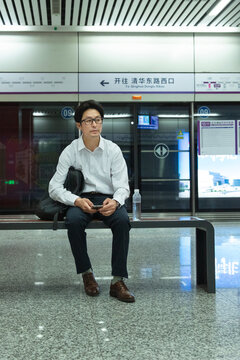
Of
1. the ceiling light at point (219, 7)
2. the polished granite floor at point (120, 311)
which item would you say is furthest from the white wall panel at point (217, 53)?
the polished granite floor at point (120, 311)

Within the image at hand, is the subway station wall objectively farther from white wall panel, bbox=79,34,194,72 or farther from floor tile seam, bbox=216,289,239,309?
floor tile seam, bbox=216,289,239,309

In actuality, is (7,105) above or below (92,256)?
above

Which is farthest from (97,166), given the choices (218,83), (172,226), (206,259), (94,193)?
(218,83)

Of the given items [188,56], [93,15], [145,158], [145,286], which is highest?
[93,15]

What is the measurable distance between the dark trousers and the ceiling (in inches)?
173

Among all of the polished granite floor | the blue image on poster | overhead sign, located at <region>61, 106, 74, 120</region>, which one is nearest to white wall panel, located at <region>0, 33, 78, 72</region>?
overhead sign, located at <region>61, 106, 74, 120</region>

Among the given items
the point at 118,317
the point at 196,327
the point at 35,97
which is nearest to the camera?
the point at 196,327

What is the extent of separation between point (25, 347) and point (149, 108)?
20.1 ft

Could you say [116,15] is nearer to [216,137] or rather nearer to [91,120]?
[216,137]

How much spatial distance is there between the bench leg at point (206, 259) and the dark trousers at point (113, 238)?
608mm

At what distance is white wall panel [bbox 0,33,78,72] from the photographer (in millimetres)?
7285

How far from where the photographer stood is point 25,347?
1.93 metres

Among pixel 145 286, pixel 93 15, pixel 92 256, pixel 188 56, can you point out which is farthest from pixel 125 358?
pixel 188 56

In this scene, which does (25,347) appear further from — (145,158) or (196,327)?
(145,158)
